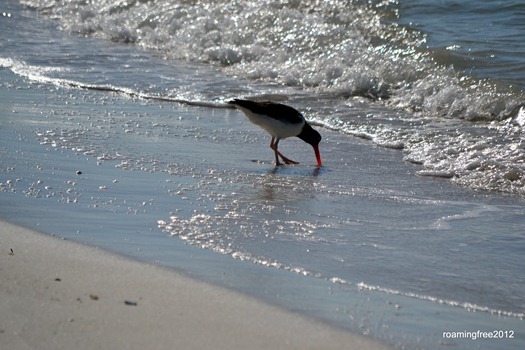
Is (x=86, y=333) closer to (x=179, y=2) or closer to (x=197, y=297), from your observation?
(x=197, y=297)

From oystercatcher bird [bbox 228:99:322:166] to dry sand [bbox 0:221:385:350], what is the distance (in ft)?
10.7

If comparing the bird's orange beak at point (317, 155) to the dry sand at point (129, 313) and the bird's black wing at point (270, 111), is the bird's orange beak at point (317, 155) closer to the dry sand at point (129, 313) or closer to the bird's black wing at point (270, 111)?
the bird's black wing at point (270, 111)

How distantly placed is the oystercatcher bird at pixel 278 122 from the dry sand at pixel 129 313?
3253 mm

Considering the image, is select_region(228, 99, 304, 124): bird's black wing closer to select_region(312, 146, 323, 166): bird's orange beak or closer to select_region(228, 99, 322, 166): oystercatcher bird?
select_region(228, 99, 322, 166): oystercatcher bird

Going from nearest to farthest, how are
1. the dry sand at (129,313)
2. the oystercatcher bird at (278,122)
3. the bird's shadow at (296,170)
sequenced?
the dry sand at (129,313) < the bird's shadow at (296,170) < the oystercatcher bird at (278,122)

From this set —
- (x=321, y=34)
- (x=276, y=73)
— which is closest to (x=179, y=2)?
(x=321, y=34)

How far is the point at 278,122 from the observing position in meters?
7.34

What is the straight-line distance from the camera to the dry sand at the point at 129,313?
3416mm

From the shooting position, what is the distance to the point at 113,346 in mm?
3346

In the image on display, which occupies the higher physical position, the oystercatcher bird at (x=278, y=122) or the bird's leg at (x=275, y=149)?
the oystercatcher bird at (x=278, y=122)

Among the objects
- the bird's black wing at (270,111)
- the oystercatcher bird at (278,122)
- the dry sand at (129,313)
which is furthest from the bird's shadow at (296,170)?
the dry sand at (129,313)

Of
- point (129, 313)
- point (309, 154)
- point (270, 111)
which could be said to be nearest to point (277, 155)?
point (270, 111)

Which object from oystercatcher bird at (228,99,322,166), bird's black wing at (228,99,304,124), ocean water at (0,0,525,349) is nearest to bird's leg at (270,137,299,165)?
oystercatcher bird at (228,99,322,166)

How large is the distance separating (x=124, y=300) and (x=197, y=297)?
1.02 feet
